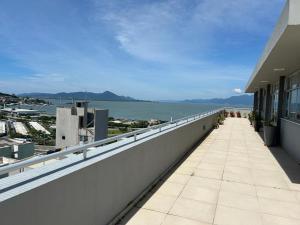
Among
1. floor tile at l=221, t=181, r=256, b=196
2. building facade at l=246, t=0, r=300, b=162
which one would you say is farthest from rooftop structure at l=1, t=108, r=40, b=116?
floor tile at l=221, t=181, r=256, b=196

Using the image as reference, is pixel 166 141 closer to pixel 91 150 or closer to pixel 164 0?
pixel 91 150

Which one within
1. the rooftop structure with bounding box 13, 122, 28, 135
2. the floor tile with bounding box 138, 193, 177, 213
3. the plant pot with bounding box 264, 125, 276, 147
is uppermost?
the plant pot with bounding box 264, 125, 276, 147

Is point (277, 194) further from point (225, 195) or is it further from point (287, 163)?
point (287, 163)

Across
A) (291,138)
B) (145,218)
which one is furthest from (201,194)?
(291,138)

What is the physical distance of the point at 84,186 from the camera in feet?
8.54

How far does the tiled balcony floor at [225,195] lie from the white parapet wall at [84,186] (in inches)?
13.8

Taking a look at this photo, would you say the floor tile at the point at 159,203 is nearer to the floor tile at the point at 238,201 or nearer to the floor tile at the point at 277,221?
the floor tile at the point at 238,201

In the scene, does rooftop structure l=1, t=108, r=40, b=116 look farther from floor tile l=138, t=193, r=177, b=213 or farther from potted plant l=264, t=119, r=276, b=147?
floor tile l=138, t=193, r=177, b=213

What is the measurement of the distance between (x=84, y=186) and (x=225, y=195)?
269 cm

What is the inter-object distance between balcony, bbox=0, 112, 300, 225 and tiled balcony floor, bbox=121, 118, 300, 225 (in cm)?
1

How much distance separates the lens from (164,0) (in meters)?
8.83

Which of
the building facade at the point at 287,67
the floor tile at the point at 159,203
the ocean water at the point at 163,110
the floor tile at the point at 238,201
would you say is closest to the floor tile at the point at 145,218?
the floor tile at the point at 159,203

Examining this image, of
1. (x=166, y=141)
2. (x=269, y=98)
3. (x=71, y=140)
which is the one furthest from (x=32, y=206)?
(x=71, y=140)

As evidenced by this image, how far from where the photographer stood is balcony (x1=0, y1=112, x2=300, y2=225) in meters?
2.06
